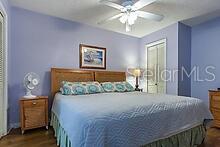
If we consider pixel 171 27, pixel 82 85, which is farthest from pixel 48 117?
pixel 171 27

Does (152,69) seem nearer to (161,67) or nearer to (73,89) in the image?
(161,67)

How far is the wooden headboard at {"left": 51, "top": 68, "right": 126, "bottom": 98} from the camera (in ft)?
11.9

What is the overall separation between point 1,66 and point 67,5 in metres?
1.64

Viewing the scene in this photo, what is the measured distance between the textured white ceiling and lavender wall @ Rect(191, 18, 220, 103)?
335 mm

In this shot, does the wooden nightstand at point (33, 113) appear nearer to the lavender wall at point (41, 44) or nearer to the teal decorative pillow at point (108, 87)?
the lavender wall at point (41, 44)

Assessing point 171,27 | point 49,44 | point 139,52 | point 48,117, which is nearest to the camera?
point 48,117

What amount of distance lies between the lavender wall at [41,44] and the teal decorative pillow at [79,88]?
24.5 inches

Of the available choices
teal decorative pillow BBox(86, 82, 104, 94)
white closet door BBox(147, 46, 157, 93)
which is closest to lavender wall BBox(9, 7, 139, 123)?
teal decorative pillow BBox(86, 82, 104, 94)

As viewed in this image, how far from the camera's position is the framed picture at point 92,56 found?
4160 millimetres

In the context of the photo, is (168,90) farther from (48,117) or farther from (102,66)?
(48,117)

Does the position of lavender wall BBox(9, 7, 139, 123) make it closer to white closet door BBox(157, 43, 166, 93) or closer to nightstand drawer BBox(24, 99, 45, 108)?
nightstand drawer BBox(24, 99, 45, 108)

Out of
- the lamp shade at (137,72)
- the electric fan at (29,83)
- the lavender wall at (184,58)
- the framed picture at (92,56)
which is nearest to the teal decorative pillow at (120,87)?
the framed picture at (92,56)

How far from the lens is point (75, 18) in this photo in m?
3.86

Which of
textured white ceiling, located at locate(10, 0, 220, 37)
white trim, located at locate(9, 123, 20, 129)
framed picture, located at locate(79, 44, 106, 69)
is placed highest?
textured white ceiling, located at locate(10, 0, 220, 37)
